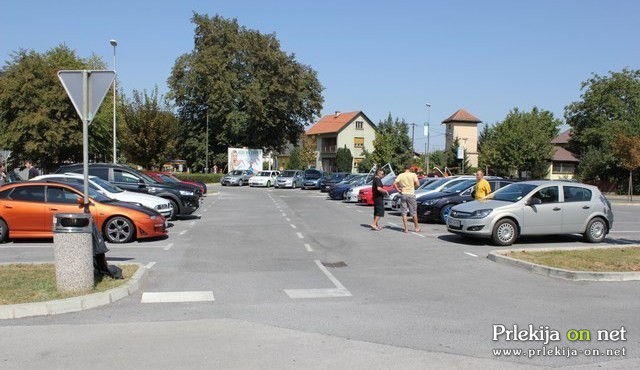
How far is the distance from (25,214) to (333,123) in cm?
8436

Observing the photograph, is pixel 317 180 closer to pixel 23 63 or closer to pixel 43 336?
pixel 23 63

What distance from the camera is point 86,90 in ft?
26.6

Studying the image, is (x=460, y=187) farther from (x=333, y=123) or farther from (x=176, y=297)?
(x=333, y=123)

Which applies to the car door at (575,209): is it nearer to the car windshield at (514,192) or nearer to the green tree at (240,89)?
the car windshield at (514,192)

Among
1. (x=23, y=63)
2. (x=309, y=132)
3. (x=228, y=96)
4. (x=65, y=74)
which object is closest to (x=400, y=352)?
(x=65, y=74)

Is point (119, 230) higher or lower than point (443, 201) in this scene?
lower

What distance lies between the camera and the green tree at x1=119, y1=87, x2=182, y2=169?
134 ft

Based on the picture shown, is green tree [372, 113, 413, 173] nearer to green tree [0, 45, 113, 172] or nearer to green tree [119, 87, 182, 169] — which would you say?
green tree [119, 87, 182, 169]

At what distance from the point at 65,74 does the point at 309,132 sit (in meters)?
93.4

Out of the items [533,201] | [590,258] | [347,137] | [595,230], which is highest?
[347,137]

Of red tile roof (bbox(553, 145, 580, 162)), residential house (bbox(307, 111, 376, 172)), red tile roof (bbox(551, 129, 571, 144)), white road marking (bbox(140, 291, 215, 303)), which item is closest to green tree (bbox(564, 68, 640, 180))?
red tile roof (bbox(553, 145, 580, 162))

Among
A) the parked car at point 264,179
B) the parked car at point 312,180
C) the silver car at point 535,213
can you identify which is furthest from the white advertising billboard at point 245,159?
the silver car at point 535,213

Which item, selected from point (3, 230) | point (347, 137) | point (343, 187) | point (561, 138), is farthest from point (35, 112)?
point (561, 138)

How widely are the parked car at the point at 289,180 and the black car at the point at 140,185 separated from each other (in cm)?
3076
